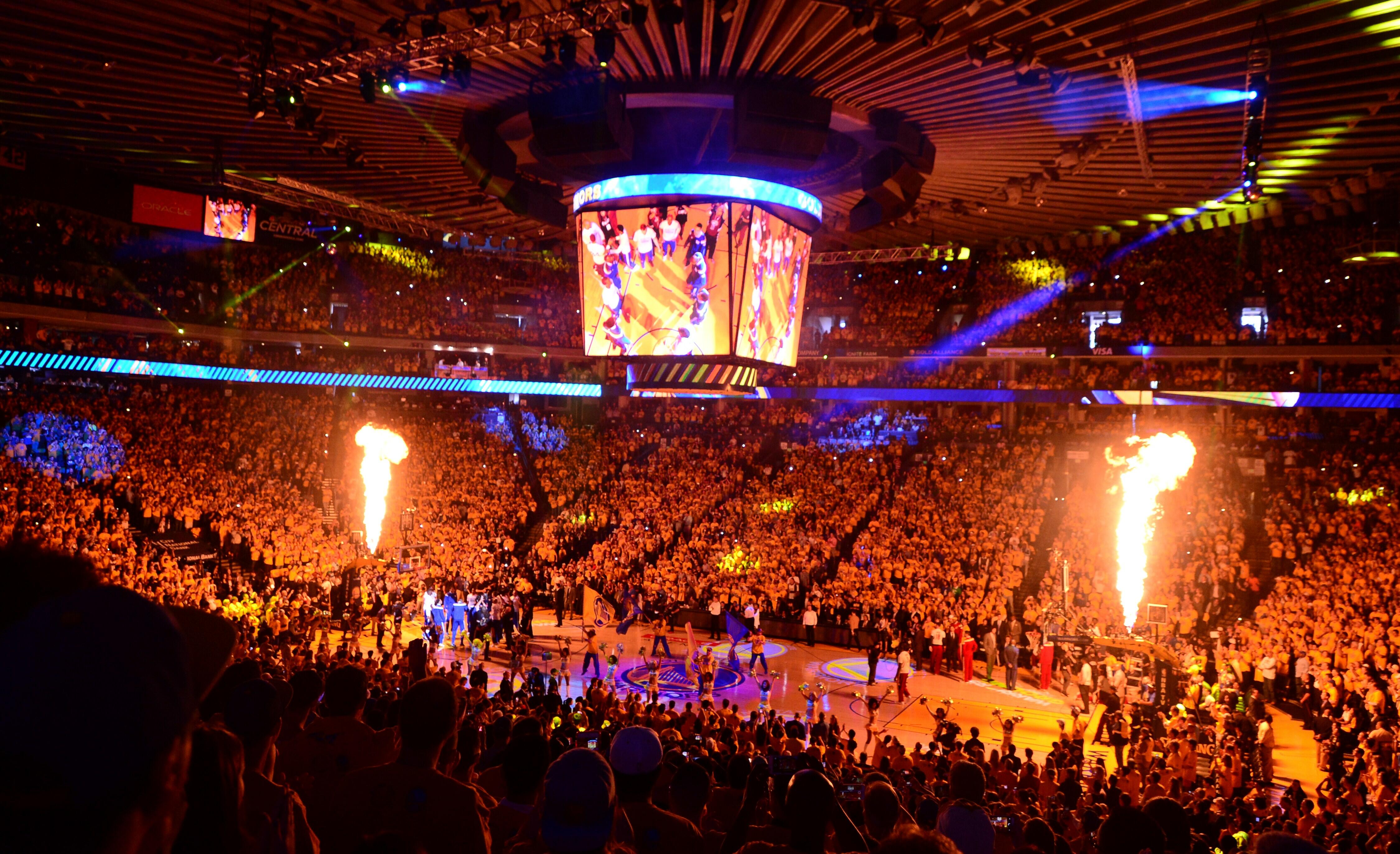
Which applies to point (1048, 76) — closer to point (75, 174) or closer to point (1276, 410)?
point (1276, 410)

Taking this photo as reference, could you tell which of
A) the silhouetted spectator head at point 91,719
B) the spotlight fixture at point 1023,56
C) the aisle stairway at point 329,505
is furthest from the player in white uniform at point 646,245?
the aisle stairway at point 329,505

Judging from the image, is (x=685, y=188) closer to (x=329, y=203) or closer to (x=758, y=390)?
(x=329, y=203)

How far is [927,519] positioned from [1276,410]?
39.2ft

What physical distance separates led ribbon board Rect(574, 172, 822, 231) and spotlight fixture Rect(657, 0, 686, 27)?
15.1ft

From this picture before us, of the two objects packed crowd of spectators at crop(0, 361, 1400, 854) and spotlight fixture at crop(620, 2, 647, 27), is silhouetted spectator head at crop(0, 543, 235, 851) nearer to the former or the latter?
packed crowd of spectators at crop(0, 361, 1400, 854)

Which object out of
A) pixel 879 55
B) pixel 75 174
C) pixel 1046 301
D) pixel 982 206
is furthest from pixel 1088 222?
pixel 75 174

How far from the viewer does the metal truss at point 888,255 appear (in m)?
27.1

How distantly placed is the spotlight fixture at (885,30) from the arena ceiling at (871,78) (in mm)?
248

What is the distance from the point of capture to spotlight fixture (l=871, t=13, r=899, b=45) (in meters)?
10.3

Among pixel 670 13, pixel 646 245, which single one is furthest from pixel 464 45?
pixel 646 245

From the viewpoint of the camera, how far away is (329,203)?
24484 millimetres

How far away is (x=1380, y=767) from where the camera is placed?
12.8m

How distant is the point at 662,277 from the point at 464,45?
16.0ft

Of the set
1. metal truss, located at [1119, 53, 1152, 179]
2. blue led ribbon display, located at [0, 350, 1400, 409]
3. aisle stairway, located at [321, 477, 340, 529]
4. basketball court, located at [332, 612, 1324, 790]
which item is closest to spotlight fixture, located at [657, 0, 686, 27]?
metal truss, located at [1119, 53, 1152, 179]
